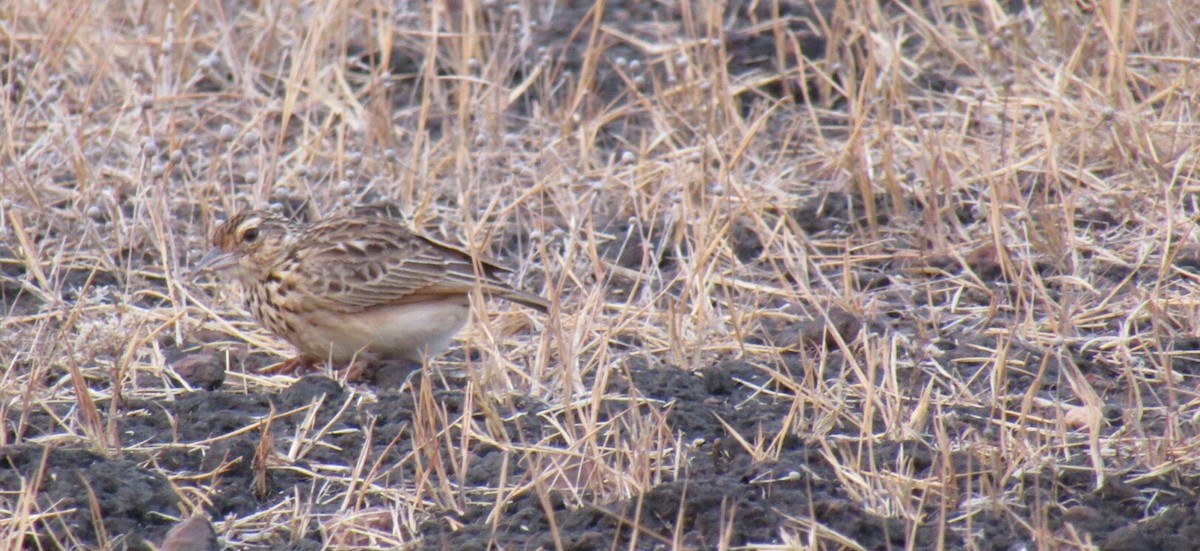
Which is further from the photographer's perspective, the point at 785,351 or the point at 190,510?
the point at 785,351

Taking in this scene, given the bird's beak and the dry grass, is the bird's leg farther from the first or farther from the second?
the bird's beak

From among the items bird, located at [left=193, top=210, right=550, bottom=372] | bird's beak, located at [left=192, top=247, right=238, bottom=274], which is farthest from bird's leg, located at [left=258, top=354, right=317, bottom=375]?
bird's beak, located at [left=192, top=247, right=238, bottom=274]

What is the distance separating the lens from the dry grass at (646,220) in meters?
5.29

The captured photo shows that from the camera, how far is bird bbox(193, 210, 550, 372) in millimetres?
→ 6523

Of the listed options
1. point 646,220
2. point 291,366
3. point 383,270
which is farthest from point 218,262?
point 646,220

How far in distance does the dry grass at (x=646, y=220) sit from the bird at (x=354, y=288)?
0.19m

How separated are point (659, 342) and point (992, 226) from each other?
159 cm

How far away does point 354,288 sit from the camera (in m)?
6.59

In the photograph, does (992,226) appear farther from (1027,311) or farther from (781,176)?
(781,176)

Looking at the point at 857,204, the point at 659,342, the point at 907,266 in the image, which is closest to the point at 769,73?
the point at 857,204

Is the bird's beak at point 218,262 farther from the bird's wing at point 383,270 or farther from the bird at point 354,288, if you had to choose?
the bird's wing at point 383,270

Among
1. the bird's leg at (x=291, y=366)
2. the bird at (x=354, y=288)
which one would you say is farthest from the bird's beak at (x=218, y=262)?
the bird's leg at (x=291, y=366)

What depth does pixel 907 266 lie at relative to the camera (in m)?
7.27

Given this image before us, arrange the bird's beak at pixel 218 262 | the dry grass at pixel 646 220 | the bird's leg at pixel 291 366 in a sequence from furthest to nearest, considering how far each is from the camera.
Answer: the bird's beak at pixel 218 262 → the bird's leg at pixel 291 366 → the dry grass at pixel 646 220
